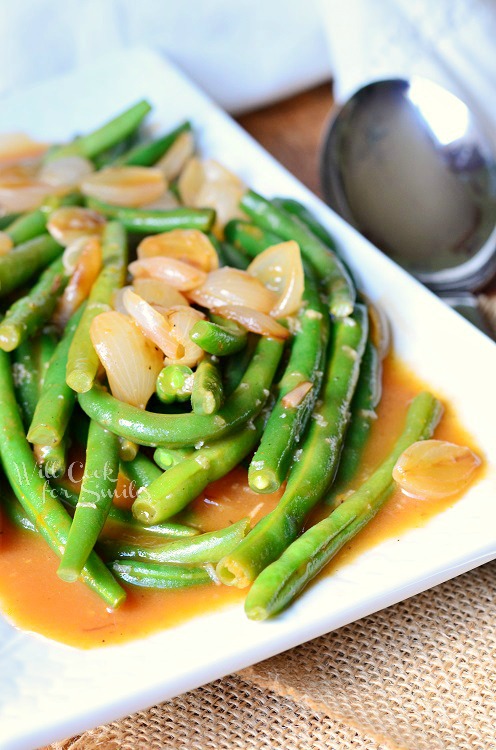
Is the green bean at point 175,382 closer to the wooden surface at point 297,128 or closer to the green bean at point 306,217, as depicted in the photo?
the green bean at point 306,217

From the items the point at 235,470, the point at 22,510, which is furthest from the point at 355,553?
the point at 22,510

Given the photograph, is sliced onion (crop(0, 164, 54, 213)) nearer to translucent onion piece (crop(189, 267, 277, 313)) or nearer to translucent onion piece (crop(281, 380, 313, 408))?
translucent onion piece (crop(189, 267, 277, 313))

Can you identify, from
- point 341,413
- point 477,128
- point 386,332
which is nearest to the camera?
point 341,413

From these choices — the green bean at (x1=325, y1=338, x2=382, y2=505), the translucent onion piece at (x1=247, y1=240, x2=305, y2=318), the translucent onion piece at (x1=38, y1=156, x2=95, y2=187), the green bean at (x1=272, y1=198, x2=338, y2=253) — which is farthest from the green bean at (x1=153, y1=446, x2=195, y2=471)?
the translucent onion piece at (x1=38, y1=156, x2=95, y2=187)

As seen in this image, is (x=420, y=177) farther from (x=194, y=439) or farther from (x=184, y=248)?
(x=194, y=439)

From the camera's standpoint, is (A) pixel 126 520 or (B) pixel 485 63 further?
(B) pixel 485 63

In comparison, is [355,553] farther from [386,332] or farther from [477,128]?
[477,128]
